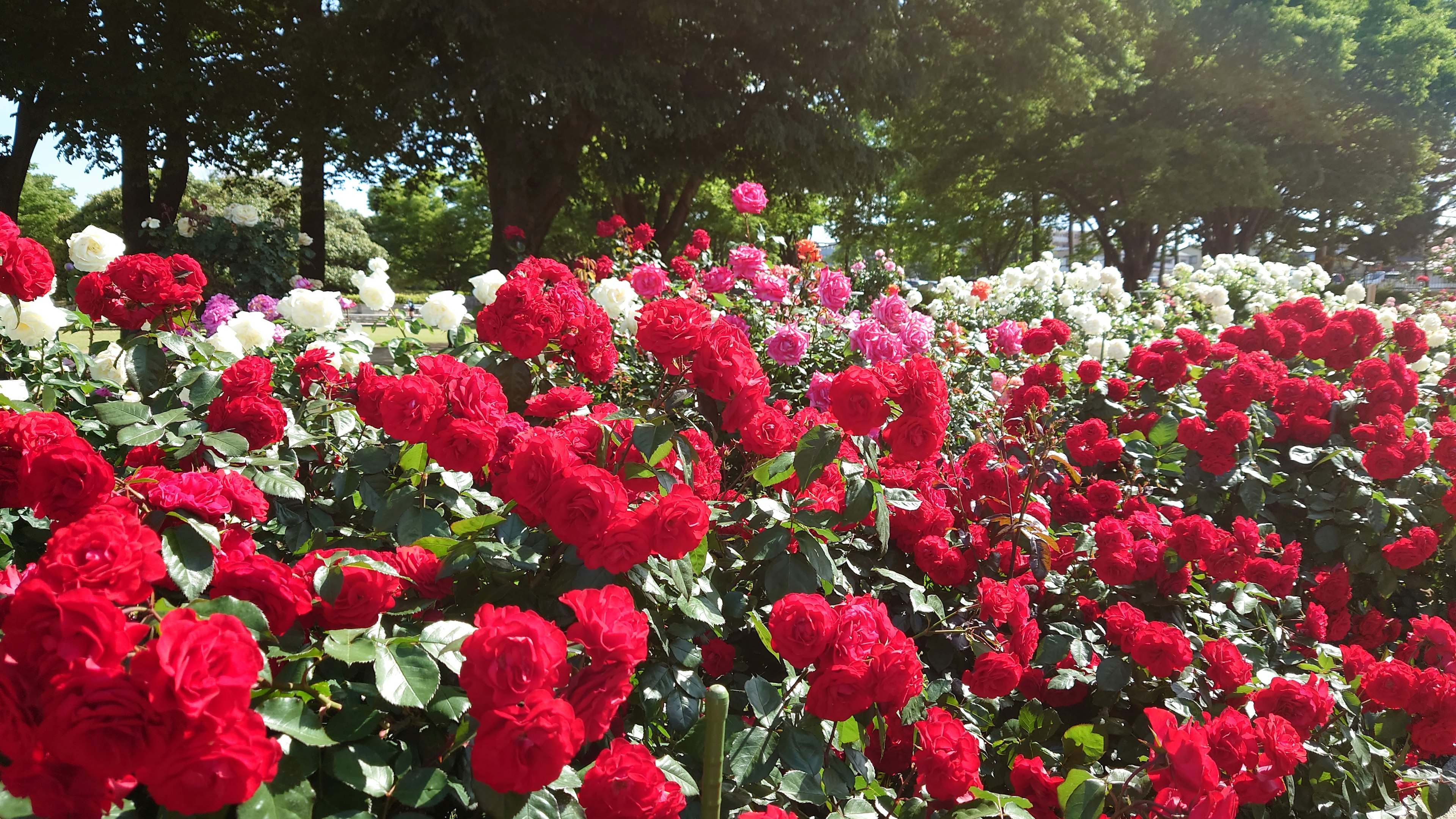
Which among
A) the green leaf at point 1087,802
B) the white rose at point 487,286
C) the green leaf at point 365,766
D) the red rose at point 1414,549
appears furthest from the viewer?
the white rose at point 487,286

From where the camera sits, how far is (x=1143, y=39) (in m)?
22.8

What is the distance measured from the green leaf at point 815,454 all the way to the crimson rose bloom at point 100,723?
46.5 inches

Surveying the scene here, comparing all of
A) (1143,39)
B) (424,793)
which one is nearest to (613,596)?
(424,793)

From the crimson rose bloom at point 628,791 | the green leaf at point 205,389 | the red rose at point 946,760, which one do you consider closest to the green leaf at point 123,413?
the green leaf at point 205,389

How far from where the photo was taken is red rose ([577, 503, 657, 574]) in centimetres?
135

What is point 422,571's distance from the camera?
1454mm

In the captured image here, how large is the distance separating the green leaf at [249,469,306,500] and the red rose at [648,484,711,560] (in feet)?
2.75

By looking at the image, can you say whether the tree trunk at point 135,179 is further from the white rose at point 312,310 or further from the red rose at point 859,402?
the red rose at point 859,402

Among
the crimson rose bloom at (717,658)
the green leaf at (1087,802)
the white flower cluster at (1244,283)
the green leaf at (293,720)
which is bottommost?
the green leaf at (1087,802)

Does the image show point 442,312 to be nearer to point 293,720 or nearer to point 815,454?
point 815,454

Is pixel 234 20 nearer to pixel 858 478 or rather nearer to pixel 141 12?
pixel 141 12

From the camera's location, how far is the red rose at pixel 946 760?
1.51 meters

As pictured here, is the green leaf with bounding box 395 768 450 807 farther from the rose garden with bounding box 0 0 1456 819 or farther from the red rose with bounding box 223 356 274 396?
the red rose with bounding box 223 356 274 396

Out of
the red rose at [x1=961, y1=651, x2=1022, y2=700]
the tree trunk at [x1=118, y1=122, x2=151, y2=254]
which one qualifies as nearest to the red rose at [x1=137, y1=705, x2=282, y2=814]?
the red rose at [x1=961, y1=651, x2=1022, y2=700]
